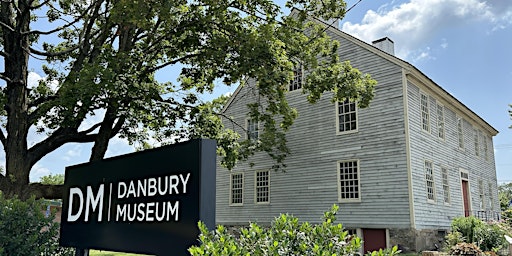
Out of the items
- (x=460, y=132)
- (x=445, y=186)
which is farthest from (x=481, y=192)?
(x=445, y=186)

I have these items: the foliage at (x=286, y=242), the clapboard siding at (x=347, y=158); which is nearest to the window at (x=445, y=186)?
the clapboard siding at (x=347, y=158)

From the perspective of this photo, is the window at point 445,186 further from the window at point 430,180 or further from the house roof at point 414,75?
the house roof at point 414,75

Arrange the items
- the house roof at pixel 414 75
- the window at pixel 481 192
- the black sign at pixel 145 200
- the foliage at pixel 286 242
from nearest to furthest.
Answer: the foliage at pixel 286 242 → the black sign at pixel 145 200 → the house roof at pixel 414 75 → the window at pixel 481 192

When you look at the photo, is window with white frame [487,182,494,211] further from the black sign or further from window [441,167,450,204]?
the black sign

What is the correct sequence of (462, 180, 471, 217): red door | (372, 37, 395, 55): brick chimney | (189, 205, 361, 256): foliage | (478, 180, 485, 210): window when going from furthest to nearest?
(478, 180, 485, 210): window
(462, 180, 471, 217): red door
(372, 37, 395, 55): brick chimney
(189, 205, 361, 256): foliage

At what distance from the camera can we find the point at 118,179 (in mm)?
5242

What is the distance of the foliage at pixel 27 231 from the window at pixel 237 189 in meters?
14.5

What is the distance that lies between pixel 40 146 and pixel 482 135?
23894 millimetres

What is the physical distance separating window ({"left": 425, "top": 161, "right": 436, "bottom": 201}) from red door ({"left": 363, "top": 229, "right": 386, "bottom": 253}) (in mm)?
2679

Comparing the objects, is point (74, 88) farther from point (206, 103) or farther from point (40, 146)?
point (206, 103)

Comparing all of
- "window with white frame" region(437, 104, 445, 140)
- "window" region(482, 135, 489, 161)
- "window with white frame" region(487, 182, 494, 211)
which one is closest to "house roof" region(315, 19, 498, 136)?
"window with white frame" region(437, 104, 445, 140)

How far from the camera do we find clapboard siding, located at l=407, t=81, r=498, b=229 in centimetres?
1596

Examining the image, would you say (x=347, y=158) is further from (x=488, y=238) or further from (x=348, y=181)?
(x=488, y=238)

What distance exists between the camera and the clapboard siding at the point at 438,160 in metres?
16.0
